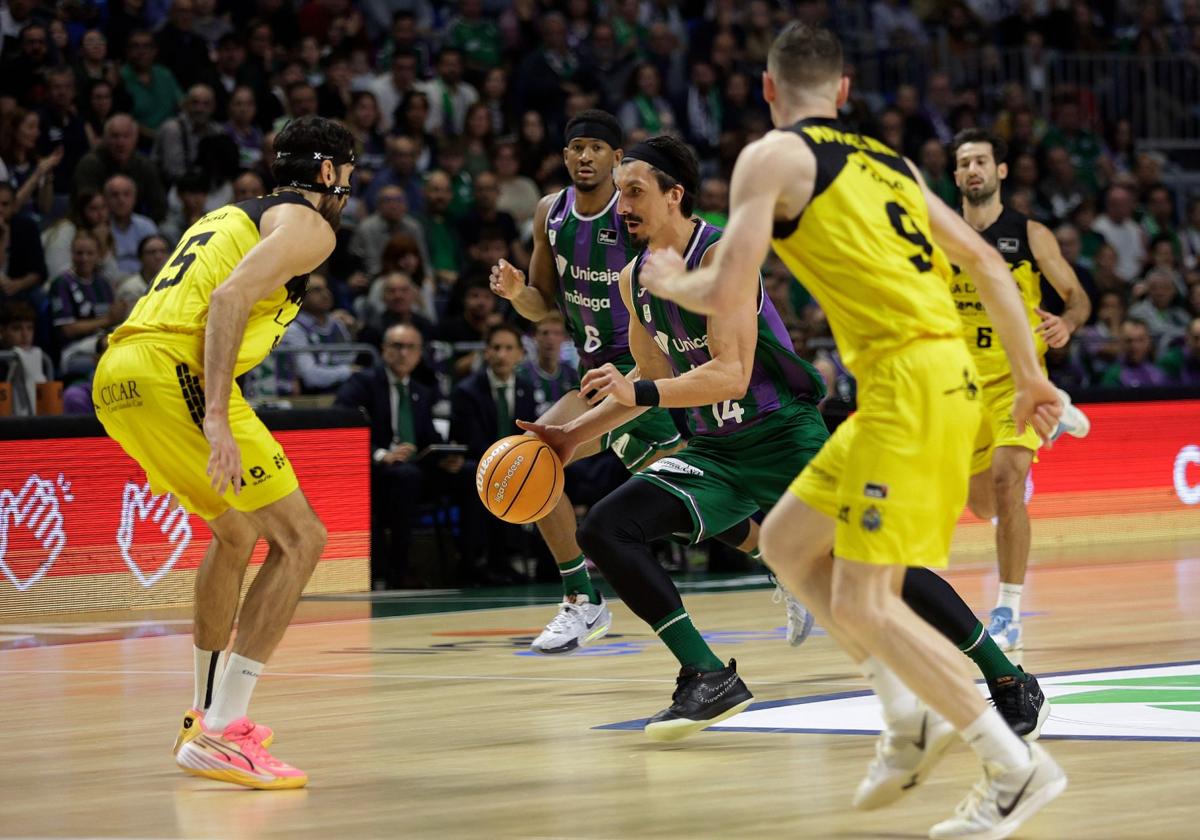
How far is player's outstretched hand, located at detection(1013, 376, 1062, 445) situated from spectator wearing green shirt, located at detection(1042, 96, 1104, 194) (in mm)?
16344

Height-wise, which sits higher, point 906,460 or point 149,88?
point 149,88

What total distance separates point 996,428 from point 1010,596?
838mm

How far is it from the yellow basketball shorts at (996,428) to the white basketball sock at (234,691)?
4.13m

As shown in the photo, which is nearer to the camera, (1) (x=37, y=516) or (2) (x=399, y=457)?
(1) (x=37, y=516)

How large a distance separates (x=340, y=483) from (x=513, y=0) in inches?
289

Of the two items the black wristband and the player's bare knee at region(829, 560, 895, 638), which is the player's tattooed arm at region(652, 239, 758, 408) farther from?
the player's bare knee at region(829, 560, 895, 638)

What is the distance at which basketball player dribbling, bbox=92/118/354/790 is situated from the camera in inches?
229

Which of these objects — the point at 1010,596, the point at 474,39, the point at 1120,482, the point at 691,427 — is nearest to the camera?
the point at 691,427

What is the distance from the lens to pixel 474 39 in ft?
58.1

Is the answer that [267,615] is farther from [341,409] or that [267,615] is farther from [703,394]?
[341,409]

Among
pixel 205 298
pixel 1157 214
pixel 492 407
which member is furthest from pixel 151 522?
pixel 1157 214

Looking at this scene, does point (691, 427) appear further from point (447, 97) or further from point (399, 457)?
point (447, 97)

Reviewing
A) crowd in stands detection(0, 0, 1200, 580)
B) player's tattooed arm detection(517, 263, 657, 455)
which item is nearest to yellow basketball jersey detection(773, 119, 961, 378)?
player's tattooed arm detection(517, 263, 657, 455)

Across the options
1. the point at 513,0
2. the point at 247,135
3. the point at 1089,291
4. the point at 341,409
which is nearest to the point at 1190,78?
the point at 1089,291
